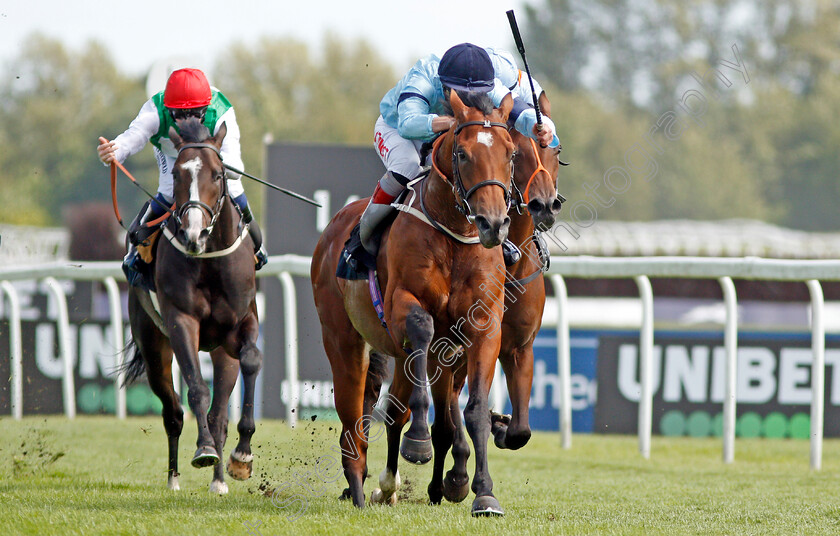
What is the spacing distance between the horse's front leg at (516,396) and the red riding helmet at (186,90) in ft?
6.68

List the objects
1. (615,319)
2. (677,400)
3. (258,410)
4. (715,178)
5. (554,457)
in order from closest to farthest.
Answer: (554,457)
(677,400)
(258,410)
(615,319)
(715,178)

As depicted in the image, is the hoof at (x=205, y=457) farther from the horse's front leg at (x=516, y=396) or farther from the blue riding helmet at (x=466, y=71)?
the blue riding helmet at (x=466, y=71)

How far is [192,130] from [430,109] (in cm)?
122

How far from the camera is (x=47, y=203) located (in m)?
40.2

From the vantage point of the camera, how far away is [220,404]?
5680mm

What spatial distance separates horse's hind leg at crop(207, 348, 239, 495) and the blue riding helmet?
212cm

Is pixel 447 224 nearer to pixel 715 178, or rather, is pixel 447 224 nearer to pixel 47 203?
pixel 47 203

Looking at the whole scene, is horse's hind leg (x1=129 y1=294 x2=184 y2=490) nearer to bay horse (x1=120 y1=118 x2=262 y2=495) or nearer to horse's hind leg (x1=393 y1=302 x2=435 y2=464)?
bay horse (x1=120 y1=118 x2=262 y2=495)

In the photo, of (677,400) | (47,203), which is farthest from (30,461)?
(47,203)

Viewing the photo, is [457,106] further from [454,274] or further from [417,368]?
[417,368]

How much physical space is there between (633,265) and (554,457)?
54.0 inches

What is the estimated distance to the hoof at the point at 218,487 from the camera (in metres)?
5.55

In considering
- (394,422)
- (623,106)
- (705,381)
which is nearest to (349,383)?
(394,422)

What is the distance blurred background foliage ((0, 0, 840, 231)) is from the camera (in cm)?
4225
